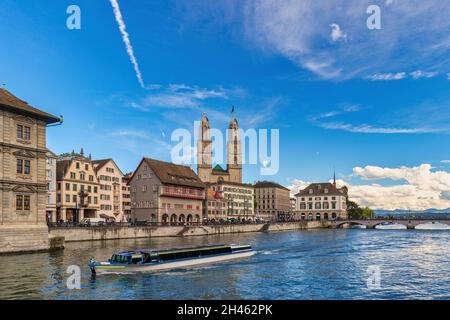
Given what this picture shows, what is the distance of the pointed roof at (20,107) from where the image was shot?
46188mm

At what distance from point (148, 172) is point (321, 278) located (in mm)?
69806

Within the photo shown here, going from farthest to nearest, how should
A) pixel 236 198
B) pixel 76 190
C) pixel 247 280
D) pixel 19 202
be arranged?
1. pixel 236 198
2. pixel 76 190
3. pixel 19 202
4. pixel 247 280

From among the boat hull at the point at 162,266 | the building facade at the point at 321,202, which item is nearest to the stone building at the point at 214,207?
the building facade at the point at 321,202

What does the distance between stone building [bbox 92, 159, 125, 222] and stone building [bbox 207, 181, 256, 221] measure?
45947mm

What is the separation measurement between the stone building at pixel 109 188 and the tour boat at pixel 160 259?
188ft

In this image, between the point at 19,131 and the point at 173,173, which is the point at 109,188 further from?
the point at 19,131

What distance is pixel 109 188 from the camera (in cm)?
10656

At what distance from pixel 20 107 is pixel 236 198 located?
407 ft

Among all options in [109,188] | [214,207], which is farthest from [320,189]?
[109,188]

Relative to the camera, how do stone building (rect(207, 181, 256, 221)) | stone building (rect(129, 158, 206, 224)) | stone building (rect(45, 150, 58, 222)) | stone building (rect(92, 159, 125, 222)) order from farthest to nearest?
stone building (rect(207, 181, 256, 221)) < stone building (rect(92, 159, 125, 222)) < stone building (rect(129, 158, 206, 224)) < stone building (rect(45, 150, 58, 222))

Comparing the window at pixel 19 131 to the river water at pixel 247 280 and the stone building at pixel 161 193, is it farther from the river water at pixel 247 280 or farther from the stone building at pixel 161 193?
the stone building at pixel 161 193

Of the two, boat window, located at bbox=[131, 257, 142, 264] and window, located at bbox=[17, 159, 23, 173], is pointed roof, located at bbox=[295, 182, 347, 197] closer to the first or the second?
window, located at bbox=[17, 159, 23, 173]

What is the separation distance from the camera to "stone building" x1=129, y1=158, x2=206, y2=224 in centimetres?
9819

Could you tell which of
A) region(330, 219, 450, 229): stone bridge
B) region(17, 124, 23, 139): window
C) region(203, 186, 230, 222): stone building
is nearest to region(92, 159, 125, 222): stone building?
region(203, 186, 230, 222): stone building
